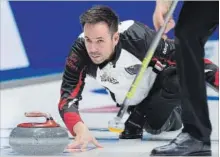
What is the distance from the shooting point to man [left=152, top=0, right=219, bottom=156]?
1.84m

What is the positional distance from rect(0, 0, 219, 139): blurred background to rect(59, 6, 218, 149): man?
914mm

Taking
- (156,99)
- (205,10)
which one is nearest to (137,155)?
(205,10)

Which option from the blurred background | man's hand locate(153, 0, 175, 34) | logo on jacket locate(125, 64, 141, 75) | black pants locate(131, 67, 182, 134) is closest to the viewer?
man's hand locate(153, 0, 175, 34)

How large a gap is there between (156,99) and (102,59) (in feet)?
1.52

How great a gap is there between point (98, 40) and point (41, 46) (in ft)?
5.37

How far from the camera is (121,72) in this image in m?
2.80

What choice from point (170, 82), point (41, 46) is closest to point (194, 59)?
point (170, 82)

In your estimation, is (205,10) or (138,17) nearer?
(205,10)

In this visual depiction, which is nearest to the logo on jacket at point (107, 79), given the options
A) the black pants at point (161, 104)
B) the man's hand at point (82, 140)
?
the black pants at point (161, 104)

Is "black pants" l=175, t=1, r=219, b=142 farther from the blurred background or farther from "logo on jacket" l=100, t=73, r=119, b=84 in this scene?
the blurred background

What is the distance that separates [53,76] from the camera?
412cm

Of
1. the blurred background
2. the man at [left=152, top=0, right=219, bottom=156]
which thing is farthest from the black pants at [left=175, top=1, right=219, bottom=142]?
the blurred background

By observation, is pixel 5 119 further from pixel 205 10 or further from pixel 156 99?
pixel 205 10

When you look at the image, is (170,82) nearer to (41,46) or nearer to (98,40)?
(98,40)
